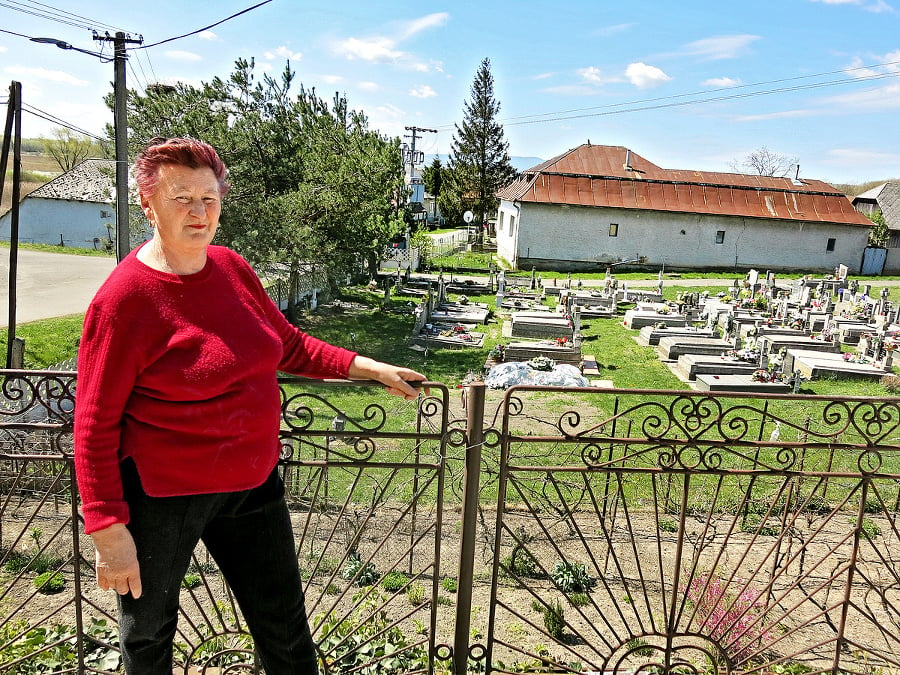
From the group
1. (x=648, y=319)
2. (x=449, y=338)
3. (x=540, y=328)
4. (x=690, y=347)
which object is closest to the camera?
(x=690, y=347)

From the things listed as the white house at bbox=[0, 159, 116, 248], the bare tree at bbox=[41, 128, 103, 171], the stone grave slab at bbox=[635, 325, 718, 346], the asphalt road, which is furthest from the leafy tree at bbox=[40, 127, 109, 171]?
the stone grave slab at bbox=[635, 325, 718, 346]

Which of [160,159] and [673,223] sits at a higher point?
[673,223]

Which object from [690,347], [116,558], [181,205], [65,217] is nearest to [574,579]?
[116,558]

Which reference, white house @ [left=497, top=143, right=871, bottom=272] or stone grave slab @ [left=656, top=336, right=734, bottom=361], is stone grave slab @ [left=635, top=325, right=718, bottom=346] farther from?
white house @ [left=497, top=143, right=871, bottom=272]

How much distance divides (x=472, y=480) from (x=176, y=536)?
49.3 inches

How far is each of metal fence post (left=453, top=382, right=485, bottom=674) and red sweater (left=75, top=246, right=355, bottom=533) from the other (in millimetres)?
855

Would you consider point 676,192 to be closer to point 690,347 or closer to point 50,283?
point 690,347

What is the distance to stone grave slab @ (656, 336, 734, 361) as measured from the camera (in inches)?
636

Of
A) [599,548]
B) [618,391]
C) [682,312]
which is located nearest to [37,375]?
[618,391]

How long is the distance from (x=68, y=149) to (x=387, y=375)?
52.4 m

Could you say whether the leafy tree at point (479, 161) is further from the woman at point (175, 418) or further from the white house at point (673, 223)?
the woman at point (175, 418)

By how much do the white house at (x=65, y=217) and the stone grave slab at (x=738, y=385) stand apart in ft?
89.7

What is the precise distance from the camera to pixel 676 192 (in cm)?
3284

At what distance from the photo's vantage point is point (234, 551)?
2.31 m
